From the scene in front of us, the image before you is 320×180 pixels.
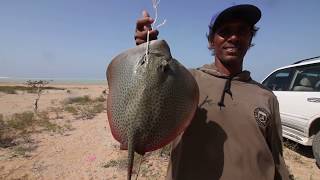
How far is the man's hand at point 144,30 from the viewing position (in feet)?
5.72

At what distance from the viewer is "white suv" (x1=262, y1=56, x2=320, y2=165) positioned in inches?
246

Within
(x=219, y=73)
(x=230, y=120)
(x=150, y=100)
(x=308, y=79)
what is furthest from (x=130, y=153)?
(x=308, y=79)

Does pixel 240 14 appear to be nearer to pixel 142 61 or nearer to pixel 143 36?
pixel 143 36

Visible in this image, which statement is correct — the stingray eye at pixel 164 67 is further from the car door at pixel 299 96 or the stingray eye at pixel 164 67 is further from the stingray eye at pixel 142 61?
the car door at pixel 299 96

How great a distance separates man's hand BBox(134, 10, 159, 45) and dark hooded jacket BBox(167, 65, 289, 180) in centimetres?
53

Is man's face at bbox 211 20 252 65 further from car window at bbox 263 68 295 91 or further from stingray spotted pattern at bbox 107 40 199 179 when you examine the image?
car window at bbox 263 68 295 91

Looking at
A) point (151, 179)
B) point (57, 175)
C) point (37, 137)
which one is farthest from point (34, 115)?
point (151, 179)

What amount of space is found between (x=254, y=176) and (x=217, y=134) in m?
0.34

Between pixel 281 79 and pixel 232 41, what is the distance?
648 centimetres

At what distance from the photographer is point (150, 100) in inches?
57.9

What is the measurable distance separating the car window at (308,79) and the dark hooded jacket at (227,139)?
193 inches

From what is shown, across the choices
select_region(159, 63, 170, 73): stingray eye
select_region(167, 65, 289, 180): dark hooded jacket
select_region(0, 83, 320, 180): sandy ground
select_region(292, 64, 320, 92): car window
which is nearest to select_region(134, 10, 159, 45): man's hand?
select_region(159, 63, 170, 73): stingray eye

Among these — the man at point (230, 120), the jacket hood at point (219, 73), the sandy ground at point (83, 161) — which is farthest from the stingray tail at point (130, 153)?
the sandy ground at point (83, 161)

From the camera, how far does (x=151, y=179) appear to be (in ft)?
18.9
